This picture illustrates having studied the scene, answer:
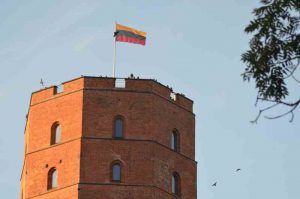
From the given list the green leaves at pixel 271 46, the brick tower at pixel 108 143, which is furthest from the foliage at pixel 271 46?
the brick tower at pixel 108 143

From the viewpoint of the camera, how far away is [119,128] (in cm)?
4044

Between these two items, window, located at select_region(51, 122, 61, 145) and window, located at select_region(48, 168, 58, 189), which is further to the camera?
window, located at select_region(51, 122, 61, 145)

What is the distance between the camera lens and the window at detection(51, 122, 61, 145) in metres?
41.3

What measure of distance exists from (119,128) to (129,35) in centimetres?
638

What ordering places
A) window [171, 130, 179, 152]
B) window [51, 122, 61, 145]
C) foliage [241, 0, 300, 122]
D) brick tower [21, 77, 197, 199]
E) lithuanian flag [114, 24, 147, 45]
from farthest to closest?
1. lithuanian flag [114, 24, 147, 45]
2. window [171, 130, 179, 152]
3. window [51, 122, 61, 145]
4. brick tower [21, 77, 197, 199]
5. foliage [241, 0, 300, 122]

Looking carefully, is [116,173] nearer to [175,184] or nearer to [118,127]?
[118,127]

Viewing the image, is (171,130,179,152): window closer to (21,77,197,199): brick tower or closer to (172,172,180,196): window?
(21,77,197,199): brick tower

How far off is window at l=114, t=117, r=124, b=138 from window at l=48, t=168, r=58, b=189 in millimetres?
3139

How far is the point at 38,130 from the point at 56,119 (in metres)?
1.20

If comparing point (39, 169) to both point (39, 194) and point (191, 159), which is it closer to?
point (39, 194)

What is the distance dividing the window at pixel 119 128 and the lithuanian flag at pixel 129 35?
566 cm

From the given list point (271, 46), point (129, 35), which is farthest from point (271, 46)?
point (129, 35)

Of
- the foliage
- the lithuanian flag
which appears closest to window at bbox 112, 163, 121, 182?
the lithuanian flag

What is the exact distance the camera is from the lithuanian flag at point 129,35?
44.7m
